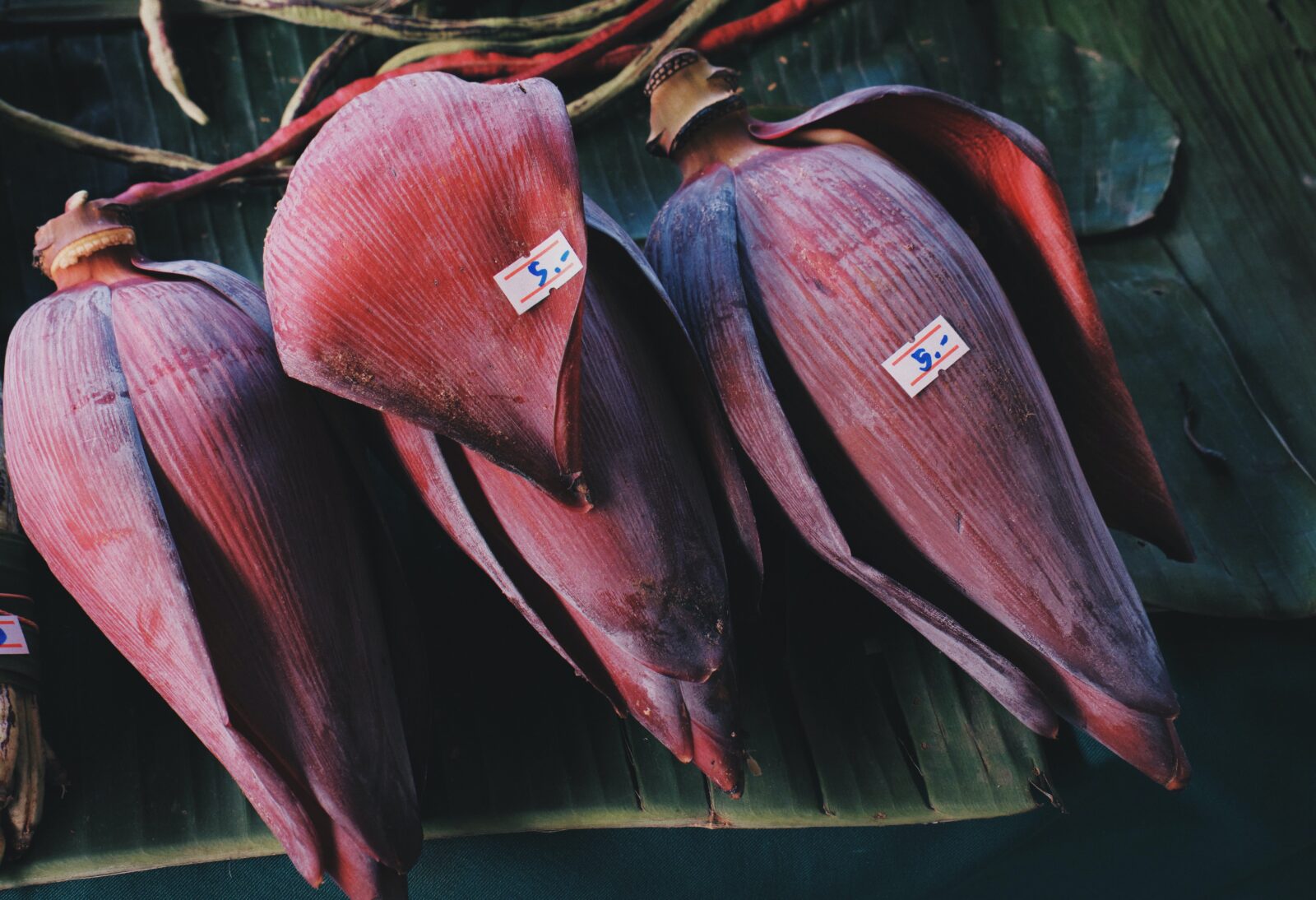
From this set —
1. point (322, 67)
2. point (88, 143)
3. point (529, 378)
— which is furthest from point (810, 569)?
point (88, 143)

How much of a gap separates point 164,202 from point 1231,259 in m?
1.12

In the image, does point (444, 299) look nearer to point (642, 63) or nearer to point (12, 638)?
point (12, 638)

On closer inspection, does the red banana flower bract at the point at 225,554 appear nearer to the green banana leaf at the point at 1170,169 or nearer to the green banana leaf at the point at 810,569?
the green banana leaf at the point at 810,569

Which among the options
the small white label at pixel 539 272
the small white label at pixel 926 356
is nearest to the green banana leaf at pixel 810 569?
the small white label at pixel 926 356

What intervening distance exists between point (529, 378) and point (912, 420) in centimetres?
26

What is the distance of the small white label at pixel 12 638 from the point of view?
0.73m

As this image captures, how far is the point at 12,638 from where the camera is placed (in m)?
0.74

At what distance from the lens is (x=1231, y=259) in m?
1.08

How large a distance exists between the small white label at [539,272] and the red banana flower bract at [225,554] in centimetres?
21

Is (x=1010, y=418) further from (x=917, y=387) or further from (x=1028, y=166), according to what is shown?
(x=1028, y=166)

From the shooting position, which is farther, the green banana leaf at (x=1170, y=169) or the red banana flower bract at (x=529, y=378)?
the green banana leaf at (x=1170, y=169)

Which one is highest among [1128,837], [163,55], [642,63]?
[163,55]

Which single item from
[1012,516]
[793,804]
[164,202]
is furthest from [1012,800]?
[164,202]

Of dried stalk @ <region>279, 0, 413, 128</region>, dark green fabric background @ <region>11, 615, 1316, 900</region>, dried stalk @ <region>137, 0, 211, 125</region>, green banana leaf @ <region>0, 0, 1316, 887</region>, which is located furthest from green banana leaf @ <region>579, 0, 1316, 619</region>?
dried stalk @ <region>137, 0, 211, 125</region>
